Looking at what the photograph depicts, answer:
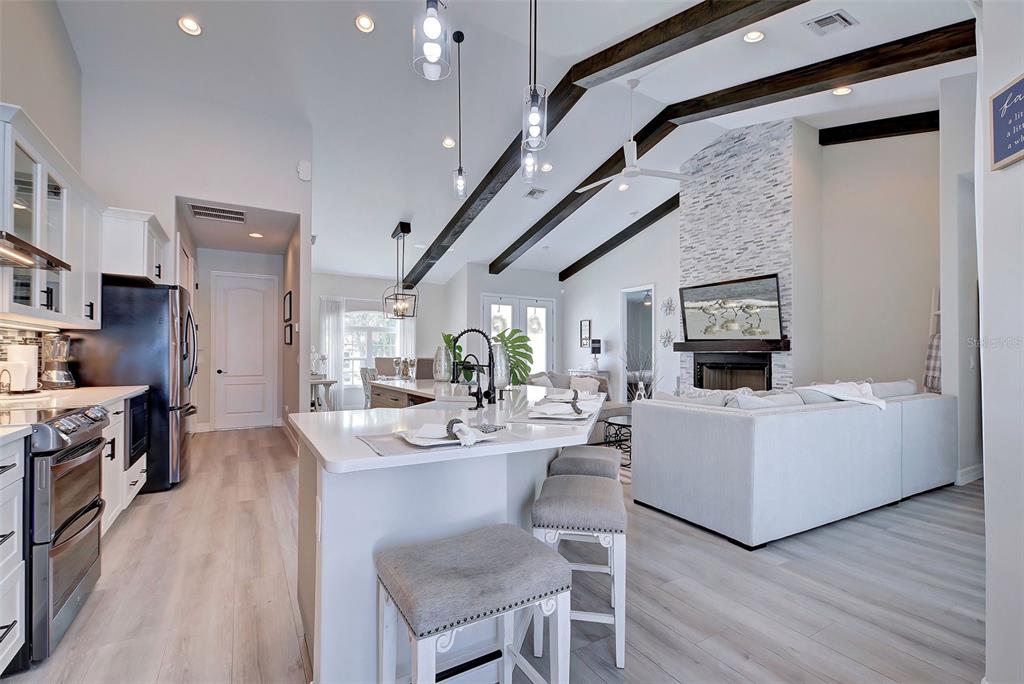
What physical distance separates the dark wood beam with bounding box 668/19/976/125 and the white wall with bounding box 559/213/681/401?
2940 millimetres

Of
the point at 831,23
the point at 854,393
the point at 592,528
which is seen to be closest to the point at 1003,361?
the point at 592,528

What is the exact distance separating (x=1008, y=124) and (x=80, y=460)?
346 cm

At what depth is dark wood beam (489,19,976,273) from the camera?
11.0 feet

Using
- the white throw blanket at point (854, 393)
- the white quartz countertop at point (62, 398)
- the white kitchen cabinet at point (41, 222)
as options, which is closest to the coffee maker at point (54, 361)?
the white quartz countertop at point (62, 398)

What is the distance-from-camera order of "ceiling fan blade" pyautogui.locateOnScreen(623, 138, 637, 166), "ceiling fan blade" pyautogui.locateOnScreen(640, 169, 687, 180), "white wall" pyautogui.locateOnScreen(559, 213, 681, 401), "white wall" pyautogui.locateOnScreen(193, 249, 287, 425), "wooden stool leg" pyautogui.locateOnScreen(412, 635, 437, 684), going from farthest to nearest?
"white wall" pyautogui.locateOnScreen(559, 213, 681, 401), "white wall" pyautogui.locateOnScreen(193, 249, 287, 425), "ceiling fan blade" pyautogui.locateOnScreen(640, 169, 687, 180), "ceiling fan blade" pyautogui.locateOnScreen(623, 138, 637, 166), "wooden stool leg" pyautogui.locateOnScreen(412, 635, 437, 684)

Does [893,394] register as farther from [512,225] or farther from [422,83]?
[512,225]

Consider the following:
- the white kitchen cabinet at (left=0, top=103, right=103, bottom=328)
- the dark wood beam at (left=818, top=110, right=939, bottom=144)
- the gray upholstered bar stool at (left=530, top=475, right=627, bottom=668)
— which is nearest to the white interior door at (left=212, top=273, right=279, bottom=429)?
the white kitchen cabinet at (left=0, top=103, right=103, bottom=328)

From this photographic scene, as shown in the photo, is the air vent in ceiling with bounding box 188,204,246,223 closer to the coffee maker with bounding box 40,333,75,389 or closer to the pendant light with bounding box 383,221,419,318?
the coffee maker with bounding box 40,333,75,389

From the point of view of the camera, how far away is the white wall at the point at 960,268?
3922 mm

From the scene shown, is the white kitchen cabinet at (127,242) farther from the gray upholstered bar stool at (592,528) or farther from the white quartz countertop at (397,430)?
the gray upholstered bar stool at (592,528)

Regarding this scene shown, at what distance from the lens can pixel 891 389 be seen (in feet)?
11.7

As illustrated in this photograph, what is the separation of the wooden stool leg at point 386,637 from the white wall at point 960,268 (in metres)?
4.88

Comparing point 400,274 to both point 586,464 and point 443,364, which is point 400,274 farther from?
point 586,464

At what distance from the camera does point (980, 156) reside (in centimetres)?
150
